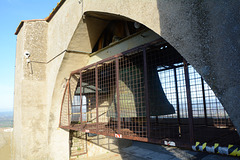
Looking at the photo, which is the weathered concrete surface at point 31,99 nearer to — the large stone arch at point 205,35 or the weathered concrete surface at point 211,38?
the large stone arch at point 205,35

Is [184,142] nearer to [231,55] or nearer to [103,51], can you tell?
[231,55]

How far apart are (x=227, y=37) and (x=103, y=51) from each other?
4.49m

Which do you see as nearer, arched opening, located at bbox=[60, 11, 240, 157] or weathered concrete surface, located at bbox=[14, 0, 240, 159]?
weathered concrete surface, located at bbox=[14, 0, 240, 159]

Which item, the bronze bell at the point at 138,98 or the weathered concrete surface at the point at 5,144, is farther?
the weathered concrete surface at the point at 5,144

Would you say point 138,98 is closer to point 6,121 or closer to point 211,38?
point 211,38

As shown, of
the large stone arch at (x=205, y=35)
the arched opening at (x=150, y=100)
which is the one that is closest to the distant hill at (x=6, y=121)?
the arched opening at (x=150, y=100)

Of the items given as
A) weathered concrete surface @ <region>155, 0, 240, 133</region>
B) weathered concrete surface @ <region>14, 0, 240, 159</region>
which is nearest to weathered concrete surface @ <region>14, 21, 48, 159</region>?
weathered concrete surface @ <region>14, 0, 240, 159</region>

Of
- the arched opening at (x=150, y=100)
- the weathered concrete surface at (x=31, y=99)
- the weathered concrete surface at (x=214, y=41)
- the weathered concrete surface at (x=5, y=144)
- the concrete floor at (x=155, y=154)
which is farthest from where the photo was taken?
the concrete floor at (x=155, y=154)

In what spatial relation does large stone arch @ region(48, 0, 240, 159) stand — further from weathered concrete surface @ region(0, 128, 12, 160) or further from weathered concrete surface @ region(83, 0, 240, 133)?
weathered concrete surface @ region(0, 128, 12, 160)

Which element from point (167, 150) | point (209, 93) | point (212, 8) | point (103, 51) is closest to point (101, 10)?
point (103, 51)

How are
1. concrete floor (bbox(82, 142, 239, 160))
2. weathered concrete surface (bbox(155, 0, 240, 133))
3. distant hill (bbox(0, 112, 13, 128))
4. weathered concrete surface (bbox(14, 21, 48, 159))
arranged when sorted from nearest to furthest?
weathered concrete surface (bbox(155, 0, 240, 133)), weathered concrete surface (bbox(14, 21, 48, 159)), concrete floor (bbox(82, 142, 239, 160)), distant hill (bbox(0, 112, 13, 128))

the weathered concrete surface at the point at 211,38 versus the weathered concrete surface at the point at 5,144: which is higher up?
the weathered concrete surface at the point at 211,38

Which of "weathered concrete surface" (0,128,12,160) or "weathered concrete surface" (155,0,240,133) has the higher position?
"weathered concrete surface" (155,0,240,133)

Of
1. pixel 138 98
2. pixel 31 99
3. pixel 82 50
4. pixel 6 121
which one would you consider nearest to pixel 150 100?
pixel 138 98
